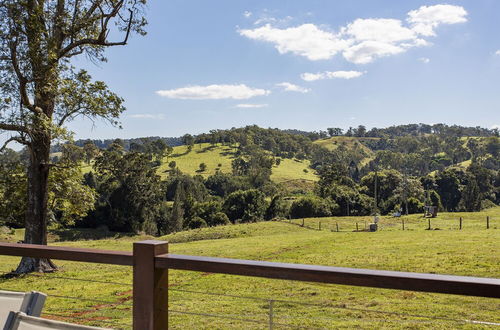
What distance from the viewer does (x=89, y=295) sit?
13.8 meters

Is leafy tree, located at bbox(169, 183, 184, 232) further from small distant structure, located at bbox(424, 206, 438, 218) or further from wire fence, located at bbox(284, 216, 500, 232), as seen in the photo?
small distant structure, located at bbox(424, 206, 438, 218)

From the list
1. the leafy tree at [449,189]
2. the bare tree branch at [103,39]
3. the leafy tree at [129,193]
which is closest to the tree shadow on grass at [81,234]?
the leafy tree at [129,193]

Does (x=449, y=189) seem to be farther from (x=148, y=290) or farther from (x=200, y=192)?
(x=148, y=290)

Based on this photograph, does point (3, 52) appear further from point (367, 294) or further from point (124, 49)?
point (367, 294)

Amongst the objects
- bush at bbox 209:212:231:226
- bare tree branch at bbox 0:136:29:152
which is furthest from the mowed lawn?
bush at bbox 209:212:231:226

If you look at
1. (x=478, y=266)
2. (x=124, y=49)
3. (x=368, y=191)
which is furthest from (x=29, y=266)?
(x=368, y=191)

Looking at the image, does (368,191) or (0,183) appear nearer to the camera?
(0,183)

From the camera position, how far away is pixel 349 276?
2.00m

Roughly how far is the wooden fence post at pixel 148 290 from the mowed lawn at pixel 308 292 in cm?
20

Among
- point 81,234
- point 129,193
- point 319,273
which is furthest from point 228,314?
point 129,193

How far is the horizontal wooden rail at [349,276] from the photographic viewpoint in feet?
5.88

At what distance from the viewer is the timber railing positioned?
183 centimetres

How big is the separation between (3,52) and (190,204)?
50475 millimetres

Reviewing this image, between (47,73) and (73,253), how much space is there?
14.0 metres
